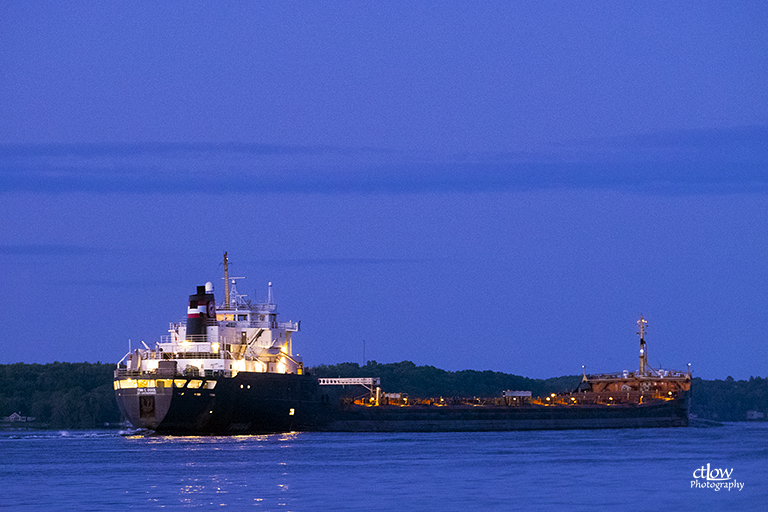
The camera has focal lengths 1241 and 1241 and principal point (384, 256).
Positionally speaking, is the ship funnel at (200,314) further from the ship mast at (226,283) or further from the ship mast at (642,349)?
the ship mast at (642,349)

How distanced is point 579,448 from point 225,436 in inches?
852

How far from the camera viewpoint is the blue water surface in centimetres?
4047

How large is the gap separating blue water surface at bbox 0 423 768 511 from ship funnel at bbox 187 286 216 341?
20.2ft

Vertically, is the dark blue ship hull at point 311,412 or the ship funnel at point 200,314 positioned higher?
the ship funnel at point 200,314

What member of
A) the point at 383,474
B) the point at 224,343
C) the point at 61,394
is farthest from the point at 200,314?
the point at 61,394

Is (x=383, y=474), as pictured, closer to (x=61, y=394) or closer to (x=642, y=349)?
(x=642, y=349)

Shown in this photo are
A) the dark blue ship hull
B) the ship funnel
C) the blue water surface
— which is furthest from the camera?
the ship funnel

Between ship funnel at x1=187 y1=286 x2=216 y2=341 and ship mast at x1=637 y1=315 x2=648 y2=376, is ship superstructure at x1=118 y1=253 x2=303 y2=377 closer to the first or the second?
ship funnel at x1=187 y1=286 x2=216 y2=341

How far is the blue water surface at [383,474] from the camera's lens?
4047 cm

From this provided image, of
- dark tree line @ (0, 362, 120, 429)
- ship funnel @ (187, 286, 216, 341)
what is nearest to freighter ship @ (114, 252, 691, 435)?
ship funnel @ (187, 286, 216, 341)

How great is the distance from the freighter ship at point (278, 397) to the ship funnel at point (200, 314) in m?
0.06

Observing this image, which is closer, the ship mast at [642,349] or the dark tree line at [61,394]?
the ship mast at [642,349]

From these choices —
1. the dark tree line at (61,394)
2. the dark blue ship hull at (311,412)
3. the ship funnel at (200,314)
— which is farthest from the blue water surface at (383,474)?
the dark tree line at (61,394)

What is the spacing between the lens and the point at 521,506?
129 ft
